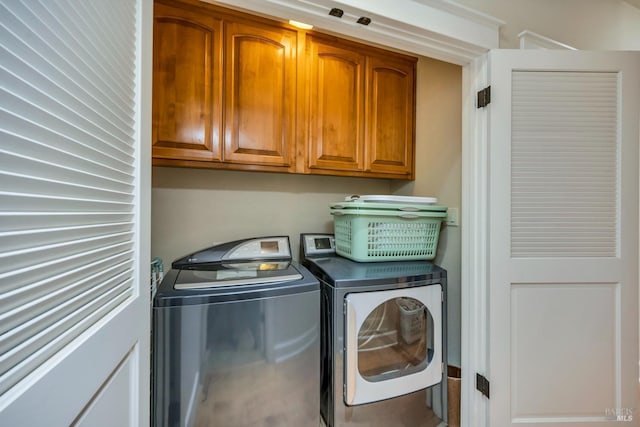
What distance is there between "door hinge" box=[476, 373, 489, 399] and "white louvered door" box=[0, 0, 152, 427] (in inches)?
57.7

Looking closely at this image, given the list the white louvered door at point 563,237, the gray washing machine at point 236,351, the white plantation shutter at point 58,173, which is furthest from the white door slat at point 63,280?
the white louvered door at point 563,237

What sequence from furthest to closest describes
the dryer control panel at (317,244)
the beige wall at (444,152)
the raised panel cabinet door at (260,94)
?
the dryer control panel at (317,244), the beige wall at (444,152), the raised panel cabinet door at (260,94)

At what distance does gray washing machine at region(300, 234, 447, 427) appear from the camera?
3.88 ft

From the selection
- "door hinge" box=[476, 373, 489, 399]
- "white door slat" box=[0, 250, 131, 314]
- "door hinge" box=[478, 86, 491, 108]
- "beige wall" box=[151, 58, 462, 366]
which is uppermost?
"door hinge" box=[478, 86, 491, 108]

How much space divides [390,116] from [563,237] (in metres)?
1.23

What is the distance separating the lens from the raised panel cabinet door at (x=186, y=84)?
4.42 ft

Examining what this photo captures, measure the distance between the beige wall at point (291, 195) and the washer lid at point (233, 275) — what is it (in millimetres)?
354

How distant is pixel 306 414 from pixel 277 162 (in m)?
1.33

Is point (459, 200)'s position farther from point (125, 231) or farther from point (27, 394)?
point (27, 394)

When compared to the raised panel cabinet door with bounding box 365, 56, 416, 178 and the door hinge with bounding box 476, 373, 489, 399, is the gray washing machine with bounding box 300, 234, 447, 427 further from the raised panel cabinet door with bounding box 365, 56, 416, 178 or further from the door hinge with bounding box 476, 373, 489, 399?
the raised panel cabinet door with bounding box 365, 56, 416, 178

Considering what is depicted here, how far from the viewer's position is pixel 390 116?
6.03 ft

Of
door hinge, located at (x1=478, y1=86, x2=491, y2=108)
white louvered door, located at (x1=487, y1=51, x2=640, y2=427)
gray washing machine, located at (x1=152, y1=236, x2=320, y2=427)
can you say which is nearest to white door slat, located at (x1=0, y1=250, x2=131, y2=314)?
gray washing machine, located at (x1=152, y1=236, x2=320, y2=427)

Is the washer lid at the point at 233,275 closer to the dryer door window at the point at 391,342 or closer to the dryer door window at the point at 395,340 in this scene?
the dryer door window at the point at 391,342

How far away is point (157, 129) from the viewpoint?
4.45 feet
